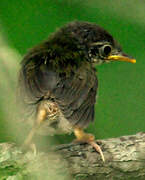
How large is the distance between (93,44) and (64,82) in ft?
3.18

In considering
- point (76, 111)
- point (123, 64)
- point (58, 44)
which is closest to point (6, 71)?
point (76, 111)

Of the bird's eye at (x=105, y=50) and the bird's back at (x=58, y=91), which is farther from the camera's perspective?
the bird's eye at (x=105, y=50)

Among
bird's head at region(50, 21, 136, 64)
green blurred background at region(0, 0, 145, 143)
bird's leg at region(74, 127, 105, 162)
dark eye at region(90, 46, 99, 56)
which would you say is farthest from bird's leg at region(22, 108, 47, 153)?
dark eye at region(90, 46, 99, 56)

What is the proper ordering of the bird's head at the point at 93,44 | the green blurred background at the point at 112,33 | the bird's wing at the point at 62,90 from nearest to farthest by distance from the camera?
A: the green blurred background at the point at 112,33
the bird's wing at the point at 62,90
the bird's head at the point at 93,44

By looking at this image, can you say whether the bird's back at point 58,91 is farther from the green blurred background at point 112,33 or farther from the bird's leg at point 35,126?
the green blurred background at point 112,33

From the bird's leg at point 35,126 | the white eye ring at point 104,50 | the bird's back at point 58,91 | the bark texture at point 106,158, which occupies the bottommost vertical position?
the bark texture at point 106,158

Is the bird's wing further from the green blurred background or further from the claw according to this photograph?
the claw

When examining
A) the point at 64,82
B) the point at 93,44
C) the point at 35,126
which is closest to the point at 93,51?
the point at 93,44

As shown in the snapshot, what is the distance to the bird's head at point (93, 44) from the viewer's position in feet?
11.3

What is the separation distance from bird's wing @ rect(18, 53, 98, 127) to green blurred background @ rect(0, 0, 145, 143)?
172 mm

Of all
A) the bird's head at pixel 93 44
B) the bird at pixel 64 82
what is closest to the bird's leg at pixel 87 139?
the bird at pixel 64 82

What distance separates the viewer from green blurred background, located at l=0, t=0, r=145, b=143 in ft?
5.11

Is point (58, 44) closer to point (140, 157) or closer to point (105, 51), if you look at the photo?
point (105, 51)

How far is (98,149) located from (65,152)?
288mm
